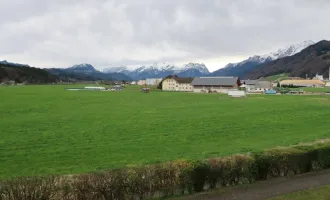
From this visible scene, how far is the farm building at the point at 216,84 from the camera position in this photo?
101 metres

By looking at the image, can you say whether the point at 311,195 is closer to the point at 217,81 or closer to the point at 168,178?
the point at 168,178

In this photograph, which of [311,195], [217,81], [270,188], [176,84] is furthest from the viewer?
[176,84]

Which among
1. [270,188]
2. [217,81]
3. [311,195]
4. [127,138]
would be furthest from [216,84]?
[311,195]

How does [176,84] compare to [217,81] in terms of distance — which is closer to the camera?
[217,81]

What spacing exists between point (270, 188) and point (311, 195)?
1.44 meters

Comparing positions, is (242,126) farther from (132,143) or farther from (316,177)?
(316,177)

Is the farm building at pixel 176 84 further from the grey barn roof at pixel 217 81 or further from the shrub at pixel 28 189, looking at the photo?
the shrub at pixel 28 189

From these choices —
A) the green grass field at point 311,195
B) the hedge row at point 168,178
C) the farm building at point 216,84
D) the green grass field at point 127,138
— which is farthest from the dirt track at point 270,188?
the farm building at point 216,84

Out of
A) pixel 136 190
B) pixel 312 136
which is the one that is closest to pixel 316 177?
pixel 136 190

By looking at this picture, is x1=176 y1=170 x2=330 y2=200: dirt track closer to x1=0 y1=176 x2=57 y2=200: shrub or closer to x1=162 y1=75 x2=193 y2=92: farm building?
x1=0 y1=176 x2=57 y2=200: shrub

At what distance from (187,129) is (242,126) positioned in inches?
194

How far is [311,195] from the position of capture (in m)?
10.3

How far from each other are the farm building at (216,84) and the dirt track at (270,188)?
8726 cm

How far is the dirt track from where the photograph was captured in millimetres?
10555
